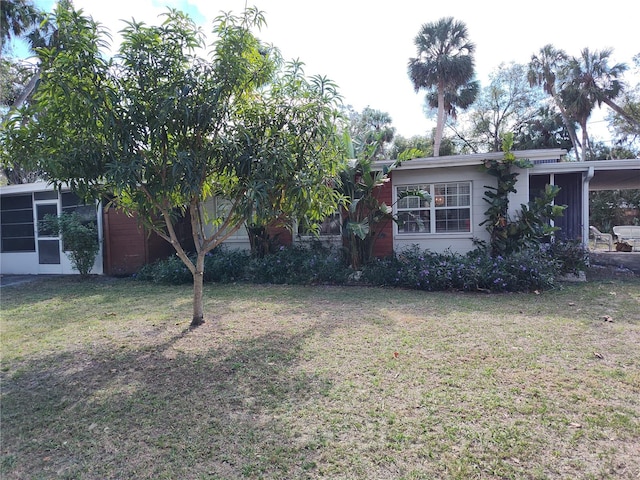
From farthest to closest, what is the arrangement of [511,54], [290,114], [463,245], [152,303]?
[511,54] < [463,245] < [152,303] < [290,114]

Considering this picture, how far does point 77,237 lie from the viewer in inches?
416

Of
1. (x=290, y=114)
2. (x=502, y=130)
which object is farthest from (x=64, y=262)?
(x=502, y=130)

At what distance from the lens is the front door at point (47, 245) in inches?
489

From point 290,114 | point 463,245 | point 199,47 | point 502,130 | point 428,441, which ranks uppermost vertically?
point 502,130

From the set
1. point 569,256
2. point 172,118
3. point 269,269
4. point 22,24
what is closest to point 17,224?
point 269,269

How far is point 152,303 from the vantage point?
25.1 feet

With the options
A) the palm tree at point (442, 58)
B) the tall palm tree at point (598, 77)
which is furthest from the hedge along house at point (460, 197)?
the tall palm tree at point (598, 77)

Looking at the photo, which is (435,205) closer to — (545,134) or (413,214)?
(413,214)

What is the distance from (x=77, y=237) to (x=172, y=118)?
7945 mm

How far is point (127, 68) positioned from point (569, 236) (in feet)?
36.3

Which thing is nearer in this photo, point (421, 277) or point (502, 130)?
point (421, 277)

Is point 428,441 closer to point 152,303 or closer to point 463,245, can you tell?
point 152,303

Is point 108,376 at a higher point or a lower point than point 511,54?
lower

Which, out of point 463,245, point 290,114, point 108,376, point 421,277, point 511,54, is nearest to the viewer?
point 108,376
